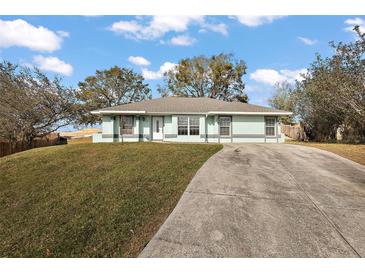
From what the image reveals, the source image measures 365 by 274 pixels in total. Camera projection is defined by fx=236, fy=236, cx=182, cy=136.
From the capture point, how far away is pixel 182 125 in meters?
21.3

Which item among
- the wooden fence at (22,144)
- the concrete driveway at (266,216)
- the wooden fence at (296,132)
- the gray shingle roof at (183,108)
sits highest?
the gray shingle roof at (183,108)

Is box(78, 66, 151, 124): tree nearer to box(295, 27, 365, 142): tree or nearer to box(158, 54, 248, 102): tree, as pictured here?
box(158, 54, 248, 102): tree

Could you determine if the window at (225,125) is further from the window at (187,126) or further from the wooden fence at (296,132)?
the wooden fence at (296,132)

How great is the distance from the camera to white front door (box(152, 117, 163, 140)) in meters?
21.6

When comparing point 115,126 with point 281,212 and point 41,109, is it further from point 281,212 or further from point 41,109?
point 281,212

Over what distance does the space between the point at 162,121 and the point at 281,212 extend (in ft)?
55.3

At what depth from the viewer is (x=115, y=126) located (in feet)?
69.5

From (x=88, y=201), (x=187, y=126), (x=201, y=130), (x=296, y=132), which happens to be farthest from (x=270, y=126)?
(x=88, y=201)

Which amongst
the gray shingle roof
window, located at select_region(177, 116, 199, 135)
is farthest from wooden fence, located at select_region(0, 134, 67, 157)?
window, located at select_region(177, 116, 199, 135)

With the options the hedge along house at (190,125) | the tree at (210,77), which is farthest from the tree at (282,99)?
the hedge along house at (190,125)

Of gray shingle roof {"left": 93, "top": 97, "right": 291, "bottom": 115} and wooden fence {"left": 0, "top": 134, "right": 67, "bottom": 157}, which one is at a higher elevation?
gray shingle roof {"left": 93, "top": 97, "right": 291, "bottom": 115}

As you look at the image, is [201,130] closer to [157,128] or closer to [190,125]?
[190,125]

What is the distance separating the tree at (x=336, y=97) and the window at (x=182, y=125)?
43.7 feet

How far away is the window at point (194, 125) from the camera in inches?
838
